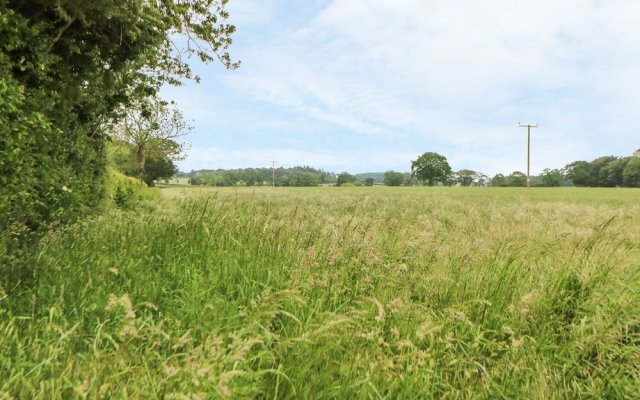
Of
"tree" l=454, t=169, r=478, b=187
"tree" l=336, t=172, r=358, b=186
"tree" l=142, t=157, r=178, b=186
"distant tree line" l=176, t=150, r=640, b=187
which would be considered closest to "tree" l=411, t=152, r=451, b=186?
"distant tree line" l=176, t=150, r=640, b=187

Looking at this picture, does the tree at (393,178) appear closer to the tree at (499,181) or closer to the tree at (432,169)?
the tree at (432,169)

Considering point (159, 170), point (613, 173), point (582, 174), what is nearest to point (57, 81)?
point (159, 170)

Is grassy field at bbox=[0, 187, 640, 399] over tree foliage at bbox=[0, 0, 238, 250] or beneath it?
beneath

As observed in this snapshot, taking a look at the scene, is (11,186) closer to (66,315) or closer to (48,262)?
(48,262)

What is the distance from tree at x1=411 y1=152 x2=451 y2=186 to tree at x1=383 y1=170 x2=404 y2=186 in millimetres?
22284

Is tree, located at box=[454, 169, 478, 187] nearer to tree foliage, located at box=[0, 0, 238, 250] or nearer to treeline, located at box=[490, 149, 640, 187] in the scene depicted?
treeline, located at box=[490, 149, 640, 187]

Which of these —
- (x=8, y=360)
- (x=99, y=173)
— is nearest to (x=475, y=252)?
(x=8, y=360)

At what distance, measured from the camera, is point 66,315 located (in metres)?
2.92

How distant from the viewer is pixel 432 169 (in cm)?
13962

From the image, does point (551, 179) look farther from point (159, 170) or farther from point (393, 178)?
point (159, 170)

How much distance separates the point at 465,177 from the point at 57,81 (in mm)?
197743

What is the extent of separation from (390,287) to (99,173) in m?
8.96

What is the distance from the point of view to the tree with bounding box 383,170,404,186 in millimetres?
166125

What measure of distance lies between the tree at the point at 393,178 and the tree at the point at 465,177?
28.1 meters
